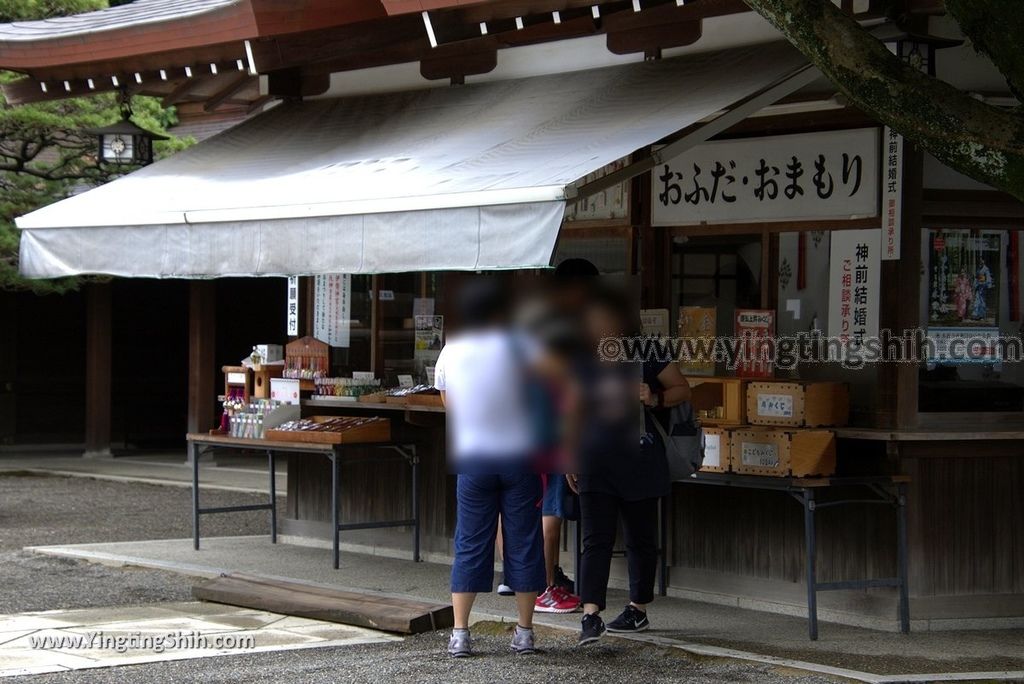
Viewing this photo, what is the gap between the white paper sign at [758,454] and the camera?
760 cm

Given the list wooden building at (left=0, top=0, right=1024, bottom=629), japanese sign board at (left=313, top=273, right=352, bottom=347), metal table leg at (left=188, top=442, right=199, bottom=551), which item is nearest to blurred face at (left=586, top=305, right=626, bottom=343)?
wooden building at (left=0, top=0, right=1024, bottom=629)

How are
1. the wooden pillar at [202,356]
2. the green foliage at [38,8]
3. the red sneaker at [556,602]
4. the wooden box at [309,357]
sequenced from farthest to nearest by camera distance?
the wooden pillar at [202,356], the green foliage at [38,8], the wooden box at [309,357], the red sneaker at [556,602]

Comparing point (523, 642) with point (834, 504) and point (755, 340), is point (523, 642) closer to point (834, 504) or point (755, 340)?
point (834, 504)

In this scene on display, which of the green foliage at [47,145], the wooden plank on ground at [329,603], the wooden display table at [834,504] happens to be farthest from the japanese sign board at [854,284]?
the green foliage at [47,145]

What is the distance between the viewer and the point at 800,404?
25.3ft

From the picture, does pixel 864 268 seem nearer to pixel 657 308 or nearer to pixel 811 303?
Result: pixel 811 303

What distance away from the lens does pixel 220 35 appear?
31.4 feet

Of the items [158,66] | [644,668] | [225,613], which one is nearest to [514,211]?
[644,668]

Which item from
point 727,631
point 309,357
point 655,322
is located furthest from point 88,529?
point 727,631

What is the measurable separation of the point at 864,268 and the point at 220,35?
468cm

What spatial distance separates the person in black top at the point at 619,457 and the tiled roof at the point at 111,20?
415 centimetres

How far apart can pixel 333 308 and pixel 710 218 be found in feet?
11.3

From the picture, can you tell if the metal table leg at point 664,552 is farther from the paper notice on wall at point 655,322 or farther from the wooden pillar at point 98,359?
the wooden pillar at point 98,359

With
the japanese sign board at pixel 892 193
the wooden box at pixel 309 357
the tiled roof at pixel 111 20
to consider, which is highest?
the tiled roof at pixel 111 20
